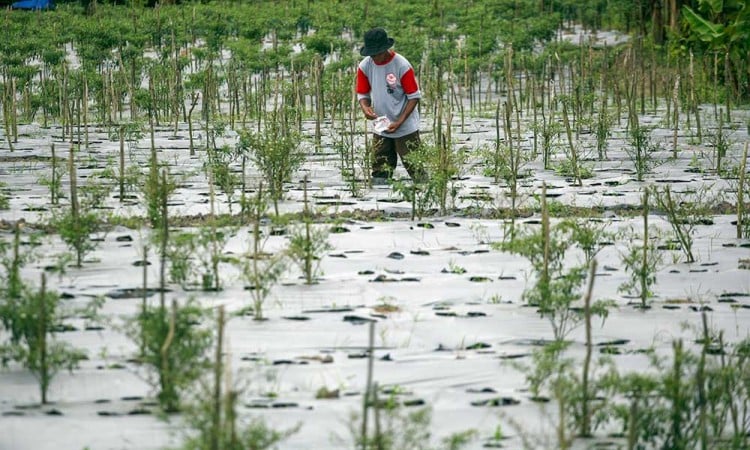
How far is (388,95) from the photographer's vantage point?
916cm

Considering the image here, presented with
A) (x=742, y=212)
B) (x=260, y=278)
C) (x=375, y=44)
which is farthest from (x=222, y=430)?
(x=375, y=44)

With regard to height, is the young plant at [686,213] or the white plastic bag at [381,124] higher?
the white plastic bag at [381,124]

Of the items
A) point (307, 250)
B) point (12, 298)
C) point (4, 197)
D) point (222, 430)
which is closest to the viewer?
point (222, 430)

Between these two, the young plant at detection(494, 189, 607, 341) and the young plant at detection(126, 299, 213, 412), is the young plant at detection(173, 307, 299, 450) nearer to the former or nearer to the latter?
the young plant at detection(126, 299, 213, 412)

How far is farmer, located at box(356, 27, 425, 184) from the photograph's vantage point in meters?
9.05

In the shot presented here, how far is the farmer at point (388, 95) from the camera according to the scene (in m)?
9.05

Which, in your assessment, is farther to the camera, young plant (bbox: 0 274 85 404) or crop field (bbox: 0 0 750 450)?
young plant (bbox: 0 274 85 404)

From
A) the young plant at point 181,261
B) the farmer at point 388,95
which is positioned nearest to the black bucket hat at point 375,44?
the farmer at point 388,95

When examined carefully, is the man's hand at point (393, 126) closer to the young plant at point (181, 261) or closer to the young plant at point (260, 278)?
the young plant at point (260, 278)

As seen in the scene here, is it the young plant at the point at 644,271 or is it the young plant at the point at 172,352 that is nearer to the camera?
the young plant at the point at 172,352

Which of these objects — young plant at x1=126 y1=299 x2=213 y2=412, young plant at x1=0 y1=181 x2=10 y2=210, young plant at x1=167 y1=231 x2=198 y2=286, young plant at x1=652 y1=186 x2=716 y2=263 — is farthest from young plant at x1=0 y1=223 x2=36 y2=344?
young plant at x1=652 y1=186 x2=716 y2=263

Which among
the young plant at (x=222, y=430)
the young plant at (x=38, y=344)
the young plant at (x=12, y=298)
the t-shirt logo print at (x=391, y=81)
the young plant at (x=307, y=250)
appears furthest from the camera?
the t-shirt logo print at (x=391, y=81)

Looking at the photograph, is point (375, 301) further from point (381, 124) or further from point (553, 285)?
point (381, 124)

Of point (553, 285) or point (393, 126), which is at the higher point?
point (393, 126)
